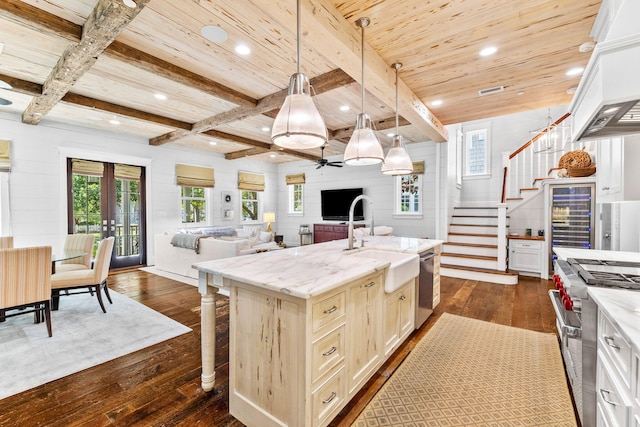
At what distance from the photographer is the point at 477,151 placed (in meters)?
7.68

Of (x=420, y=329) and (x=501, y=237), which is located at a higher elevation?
(x=501, y=237)

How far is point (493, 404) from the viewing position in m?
1.80

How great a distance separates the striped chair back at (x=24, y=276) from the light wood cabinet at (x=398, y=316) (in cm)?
312

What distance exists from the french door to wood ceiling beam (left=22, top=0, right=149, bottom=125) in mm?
2145

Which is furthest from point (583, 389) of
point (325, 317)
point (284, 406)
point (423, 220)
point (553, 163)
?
point (553, 163)

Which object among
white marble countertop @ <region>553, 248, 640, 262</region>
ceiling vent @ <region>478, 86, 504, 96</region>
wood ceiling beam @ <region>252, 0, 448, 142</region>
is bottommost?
white marble countertop @ <region>553, 248, 640, 262</region>

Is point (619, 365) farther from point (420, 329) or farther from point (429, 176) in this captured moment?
point (429, 176)

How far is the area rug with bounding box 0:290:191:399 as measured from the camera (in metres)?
2.13

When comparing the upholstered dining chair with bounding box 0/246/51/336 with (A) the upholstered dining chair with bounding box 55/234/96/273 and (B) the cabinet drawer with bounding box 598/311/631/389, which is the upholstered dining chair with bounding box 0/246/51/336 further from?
(B) the cabinet drawer with bounding box 598/311/631/389

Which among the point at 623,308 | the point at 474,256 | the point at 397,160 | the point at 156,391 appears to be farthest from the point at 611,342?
the point at 474,256

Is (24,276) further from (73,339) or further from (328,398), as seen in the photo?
(328,398)

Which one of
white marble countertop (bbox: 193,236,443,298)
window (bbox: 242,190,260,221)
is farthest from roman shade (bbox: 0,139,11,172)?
white marble countertop (bbox: 193,236,443,298)

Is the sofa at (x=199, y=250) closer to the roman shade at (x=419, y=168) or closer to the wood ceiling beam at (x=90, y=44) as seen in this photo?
the wood ceiling beam at (x=90, y=44)

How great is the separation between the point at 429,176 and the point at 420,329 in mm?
4471
